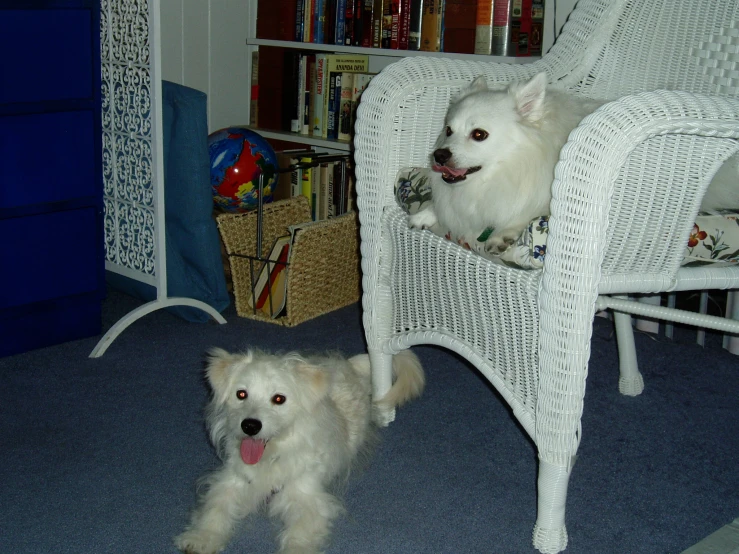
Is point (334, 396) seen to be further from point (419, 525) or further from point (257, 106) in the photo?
point (257, 106)

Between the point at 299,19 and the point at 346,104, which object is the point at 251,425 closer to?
the point at 346,104

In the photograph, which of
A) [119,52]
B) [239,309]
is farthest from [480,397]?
[119,52]

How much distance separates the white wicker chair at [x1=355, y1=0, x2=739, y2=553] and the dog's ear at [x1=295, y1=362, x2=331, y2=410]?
305 millimetres

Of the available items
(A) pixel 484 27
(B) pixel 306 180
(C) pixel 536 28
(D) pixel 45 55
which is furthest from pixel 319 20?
(D) pixel 45 55

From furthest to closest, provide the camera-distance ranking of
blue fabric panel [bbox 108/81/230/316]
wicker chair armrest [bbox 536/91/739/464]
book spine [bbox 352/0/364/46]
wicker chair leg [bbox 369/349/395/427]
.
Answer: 1. book spine [bbox 352/0/364/46]
2. blue fabric panel [bbox 108/81/230/316]
3. wicker chair leg [bbox 369/349/395/427]
4. wicker chair armrest [bbox 536/91/739/464]

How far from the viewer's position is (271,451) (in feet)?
4.91

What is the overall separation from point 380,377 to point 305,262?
2.30 ft

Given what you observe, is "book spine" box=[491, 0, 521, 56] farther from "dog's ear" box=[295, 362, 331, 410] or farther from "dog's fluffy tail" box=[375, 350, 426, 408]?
"dog's ear" box=[295, 362, 331, 410]

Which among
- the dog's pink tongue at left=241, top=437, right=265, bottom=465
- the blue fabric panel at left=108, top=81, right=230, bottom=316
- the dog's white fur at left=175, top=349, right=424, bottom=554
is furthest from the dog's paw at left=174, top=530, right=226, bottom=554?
the blue fabric panel at left=108, top=81, right=230, bottom=316

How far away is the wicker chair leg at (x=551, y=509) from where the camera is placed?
4.58ft

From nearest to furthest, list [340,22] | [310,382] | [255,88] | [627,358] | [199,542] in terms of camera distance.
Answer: [199,542]
[310,382]
[627,358]
[340,22]
[255,88]

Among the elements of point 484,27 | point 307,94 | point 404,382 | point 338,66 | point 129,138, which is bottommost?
point 404,382

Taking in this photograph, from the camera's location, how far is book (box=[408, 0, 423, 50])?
263cm

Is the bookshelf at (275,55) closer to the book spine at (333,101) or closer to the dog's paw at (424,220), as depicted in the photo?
the book spine at (333,101)
